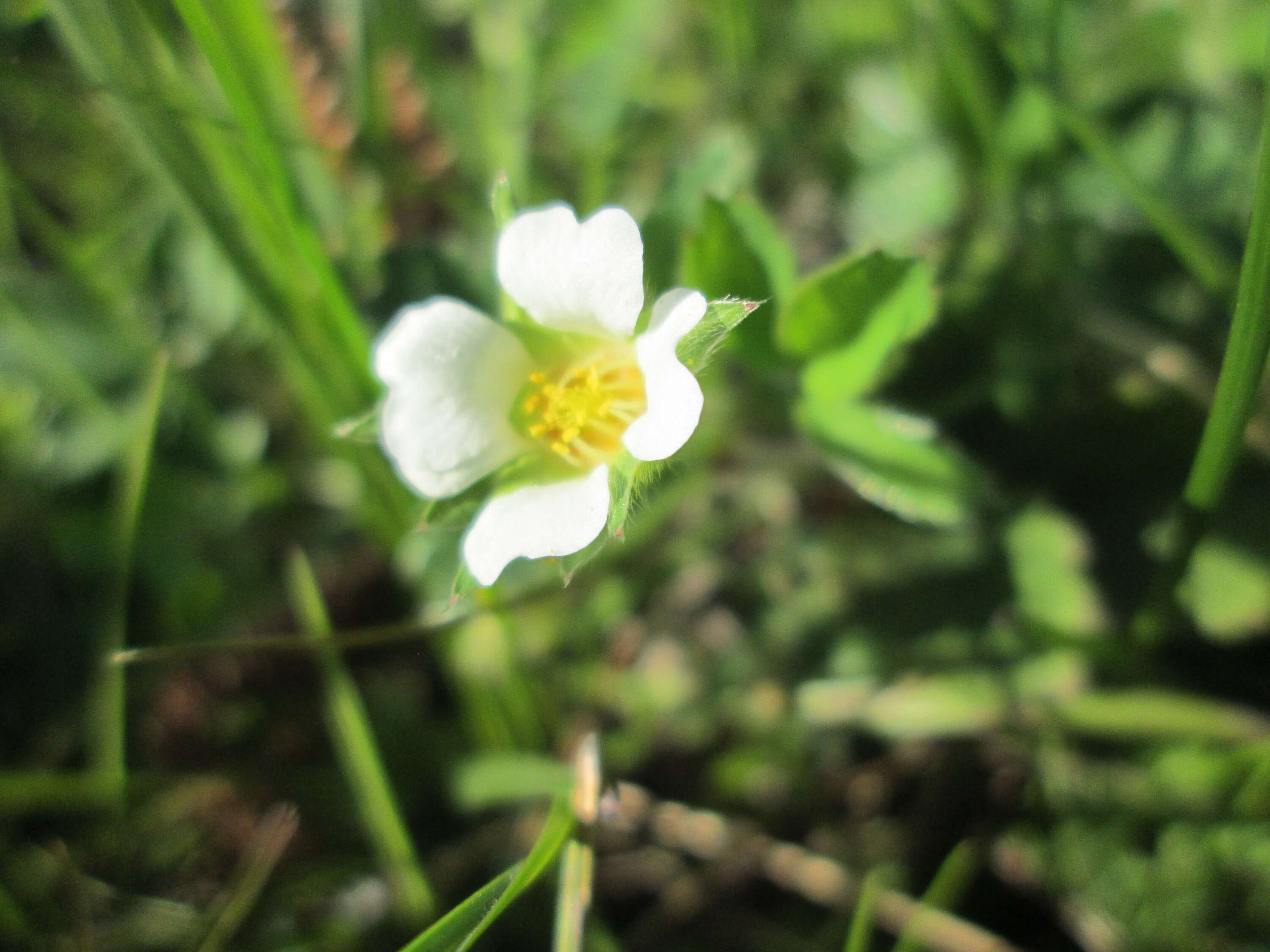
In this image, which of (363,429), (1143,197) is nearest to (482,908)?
(363,429)

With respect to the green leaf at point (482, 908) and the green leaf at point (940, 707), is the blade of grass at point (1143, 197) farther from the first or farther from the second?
the green leaf at point (482, 908)

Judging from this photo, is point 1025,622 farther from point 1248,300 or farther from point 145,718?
point 145,718

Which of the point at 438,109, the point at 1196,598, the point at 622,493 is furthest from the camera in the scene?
the point at 438,109

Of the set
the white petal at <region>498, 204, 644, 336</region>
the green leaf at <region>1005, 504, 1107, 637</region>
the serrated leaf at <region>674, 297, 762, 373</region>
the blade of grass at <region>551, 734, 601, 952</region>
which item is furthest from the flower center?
the green leaf at <region>1005, 504, 1107, 637</region>

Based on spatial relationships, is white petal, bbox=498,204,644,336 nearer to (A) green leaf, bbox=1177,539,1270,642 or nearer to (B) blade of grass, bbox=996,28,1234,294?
(B) blade of grass, bbox=996,28,1234,294

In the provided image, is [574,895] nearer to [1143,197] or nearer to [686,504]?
[686,504]

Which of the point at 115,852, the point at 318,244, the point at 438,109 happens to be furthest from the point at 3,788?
the point at 438,109

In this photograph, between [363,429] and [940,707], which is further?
[940,707]
